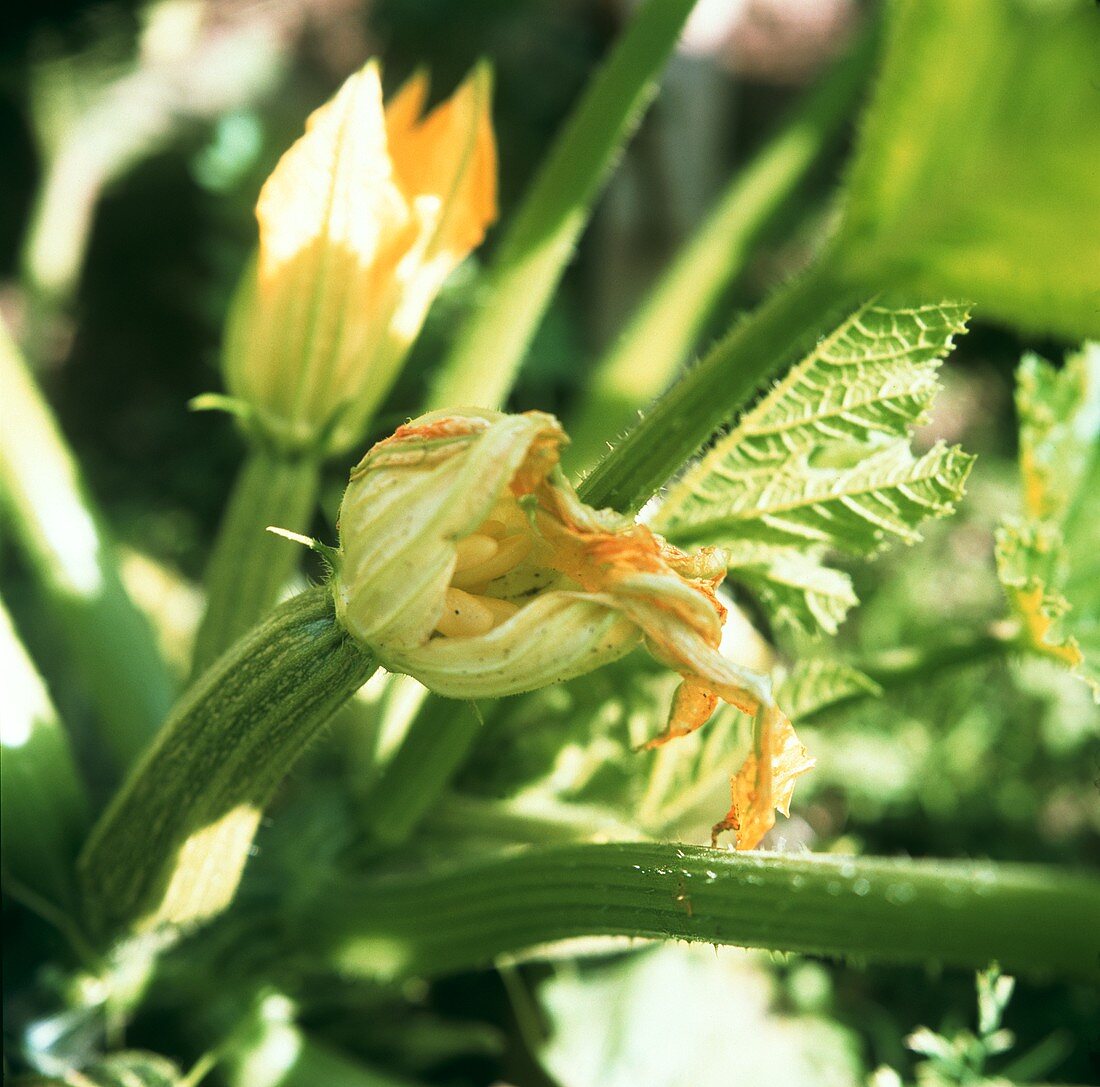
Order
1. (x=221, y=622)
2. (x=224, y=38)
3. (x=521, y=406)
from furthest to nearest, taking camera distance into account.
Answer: (x=224, y=38)
(x=521, y=406)
(x=221, y=622)

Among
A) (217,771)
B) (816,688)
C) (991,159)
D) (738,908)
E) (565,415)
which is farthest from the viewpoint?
(565,415)

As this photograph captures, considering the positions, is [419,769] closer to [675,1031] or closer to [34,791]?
[34,791]

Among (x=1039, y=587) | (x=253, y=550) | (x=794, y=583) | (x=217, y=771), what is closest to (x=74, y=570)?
(x=253, y=550)

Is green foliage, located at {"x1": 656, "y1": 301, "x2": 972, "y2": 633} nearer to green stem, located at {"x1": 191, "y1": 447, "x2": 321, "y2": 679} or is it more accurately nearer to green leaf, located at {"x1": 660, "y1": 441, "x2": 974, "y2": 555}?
green leaf, located at {"x1": 660, "y1": 441, "x2": 974, "y2": 555}

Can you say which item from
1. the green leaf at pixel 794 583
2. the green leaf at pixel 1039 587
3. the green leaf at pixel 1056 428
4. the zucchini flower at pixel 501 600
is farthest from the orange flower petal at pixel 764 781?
the green leaf at pixel 1056 428

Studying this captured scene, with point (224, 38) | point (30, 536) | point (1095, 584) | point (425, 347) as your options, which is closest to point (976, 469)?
point (1095, 584)

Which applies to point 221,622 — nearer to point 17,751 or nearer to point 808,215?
point 17,751
